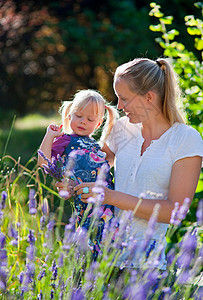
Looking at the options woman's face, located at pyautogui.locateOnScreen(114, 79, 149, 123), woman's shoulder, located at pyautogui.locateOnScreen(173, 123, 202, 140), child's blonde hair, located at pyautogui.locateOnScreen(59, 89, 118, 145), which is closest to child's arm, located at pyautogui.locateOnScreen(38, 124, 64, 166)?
child's blonde hair, located at pyautogui.locateOnScreen(59, 89, 118, 145)

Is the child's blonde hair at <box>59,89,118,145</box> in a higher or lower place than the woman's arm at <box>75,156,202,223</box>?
higher

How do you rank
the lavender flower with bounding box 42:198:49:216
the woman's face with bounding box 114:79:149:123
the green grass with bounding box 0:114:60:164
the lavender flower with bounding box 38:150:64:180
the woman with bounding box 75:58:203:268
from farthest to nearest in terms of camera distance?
the green grass with bounding box 0:114:60:164 < the woman's face with bounding box 114:79:149:123 < the woman with bounding box 75:58:203:268 < the lavender flower with bounding box 38:150:64:180 < the lavender flower with bounding box 42:198:49:216

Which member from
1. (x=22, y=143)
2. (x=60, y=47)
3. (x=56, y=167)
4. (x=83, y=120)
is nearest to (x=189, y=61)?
(x=83, y=120)

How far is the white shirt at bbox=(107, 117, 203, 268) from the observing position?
2.16 meters

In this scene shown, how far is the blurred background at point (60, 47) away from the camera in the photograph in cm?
999

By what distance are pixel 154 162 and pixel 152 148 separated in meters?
0.09

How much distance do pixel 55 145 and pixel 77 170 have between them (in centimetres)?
19

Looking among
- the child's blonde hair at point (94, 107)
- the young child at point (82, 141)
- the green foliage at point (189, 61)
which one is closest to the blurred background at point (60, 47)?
the green foliage at point (189, 61)

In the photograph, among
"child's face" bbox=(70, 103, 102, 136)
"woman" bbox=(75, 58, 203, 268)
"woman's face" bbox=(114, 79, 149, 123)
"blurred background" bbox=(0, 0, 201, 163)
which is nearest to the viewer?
"woman" bbox=(75, 58, 203, 268)

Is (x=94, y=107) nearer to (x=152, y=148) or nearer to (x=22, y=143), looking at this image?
(x=152, y=148)

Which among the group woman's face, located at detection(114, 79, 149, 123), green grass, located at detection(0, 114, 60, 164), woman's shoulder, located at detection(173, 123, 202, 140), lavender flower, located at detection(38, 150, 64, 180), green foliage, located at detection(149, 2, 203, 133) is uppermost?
woman's face, located at detection(114, 79, 149, 123)

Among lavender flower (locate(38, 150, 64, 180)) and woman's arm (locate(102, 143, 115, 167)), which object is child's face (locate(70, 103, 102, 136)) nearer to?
woman's arm (locate(102, 143, 115, 167))

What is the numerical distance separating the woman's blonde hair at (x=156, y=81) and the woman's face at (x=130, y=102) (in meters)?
0.02

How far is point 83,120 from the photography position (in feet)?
7.91
